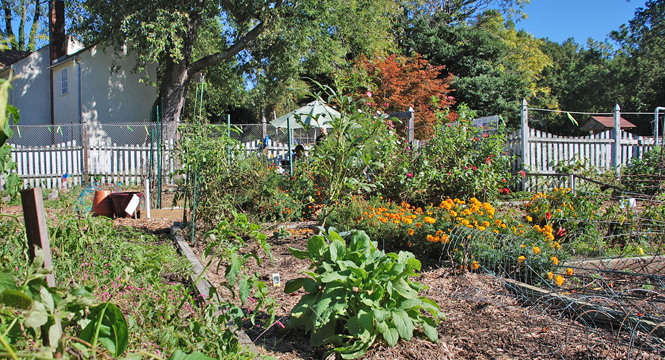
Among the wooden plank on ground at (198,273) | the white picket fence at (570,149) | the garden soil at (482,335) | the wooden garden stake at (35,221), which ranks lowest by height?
the garden soil at (482,335)

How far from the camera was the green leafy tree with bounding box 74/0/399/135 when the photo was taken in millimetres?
13422

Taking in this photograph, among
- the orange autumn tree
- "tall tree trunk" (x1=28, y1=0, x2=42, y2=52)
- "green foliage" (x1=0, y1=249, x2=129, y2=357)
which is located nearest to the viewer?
"green foliage" (x1=0, y1=249, x2=129, y2=357)

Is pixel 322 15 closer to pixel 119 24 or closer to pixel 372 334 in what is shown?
pixel 119 24

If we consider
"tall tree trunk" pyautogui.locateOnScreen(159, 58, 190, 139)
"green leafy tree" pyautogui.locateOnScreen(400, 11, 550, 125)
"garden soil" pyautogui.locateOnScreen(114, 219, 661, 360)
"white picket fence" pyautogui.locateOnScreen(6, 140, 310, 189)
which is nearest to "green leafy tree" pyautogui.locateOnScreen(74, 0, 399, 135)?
"tall tree trunk" pyautogui.locateOnScreen(159, 58, 190, 139)

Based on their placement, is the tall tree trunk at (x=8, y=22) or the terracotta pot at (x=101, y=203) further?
the tall tree trunk at (x=8, y=22)

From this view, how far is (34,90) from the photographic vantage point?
19.0 metres

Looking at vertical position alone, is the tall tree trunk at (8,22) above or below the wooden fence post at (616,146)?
above

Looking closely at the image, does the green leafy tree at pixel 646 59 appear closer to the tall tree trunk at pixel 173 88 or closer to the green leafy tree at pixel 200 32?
the green leafy tree at pixel 200 32

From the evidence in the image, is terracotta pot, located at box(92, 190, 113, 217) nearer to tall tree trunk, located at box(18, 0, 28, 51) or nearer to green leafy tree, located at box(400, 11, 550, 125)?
green leafy tree, located at box(400, 11, 550, 125)

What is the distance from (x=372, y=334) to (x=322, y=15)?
1498 cm

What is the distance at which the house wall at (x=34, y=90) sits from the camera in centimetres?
1861

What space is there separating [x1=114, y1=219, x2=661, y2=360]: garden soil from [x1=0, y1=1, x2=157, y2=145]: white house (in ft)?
52.1

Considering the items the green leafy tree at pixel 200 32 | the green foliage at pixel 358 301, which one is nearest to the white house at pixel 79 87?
the green leafy tree at pixel 200 32

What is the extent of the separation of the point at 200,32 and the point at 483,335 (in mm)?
18566
